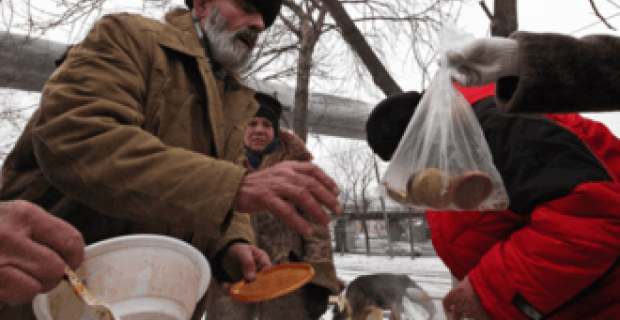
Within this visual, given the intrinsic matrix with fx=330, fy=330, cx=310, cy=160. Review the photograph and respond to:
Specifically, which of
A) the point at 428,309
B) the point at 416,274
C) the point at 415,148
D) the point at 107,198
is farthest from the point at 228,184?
the point at 416,274

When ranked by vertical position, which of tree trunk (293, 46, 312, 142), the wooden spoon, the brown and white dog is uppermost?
the wooden spoon

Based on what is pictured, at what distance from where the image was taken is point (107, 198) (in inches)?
33.0

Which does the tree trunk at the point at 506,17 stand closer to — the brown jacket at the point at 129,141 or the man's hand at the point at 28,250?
the brown jacket at the point at 129,141

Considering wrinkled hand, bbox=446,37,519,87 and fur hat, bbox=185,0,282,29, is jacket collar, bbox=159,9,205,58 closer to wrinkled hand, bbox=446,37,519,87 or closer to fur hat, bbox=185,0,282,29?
fur hat, bbox=185,0,282,29

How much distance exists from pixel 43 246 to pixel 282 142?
8.00 feet

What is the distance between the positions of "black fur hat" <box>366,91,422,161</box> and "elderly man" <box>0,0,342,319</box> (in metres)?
0.75

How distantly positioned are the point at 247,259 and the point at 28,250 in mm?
828

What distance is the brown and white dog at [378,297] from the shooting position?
205 centimetres

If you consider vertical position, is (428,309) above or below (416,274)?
above

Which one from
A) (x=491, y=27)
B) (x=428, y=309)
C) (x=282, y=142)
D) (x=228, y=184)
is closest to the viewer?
(x=228, y=184)

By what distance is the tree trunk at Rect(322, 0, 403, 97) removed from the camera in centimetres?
288

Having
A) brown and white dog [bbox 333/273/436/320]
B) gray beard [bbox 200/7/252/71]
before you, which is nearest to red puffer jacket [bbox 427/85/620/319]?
brown and white dog [bbox 333/273/436/320]

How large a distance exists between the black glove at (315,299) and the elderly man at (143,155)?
113cm

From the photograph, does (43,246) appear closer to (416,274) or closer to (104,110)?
(104,110)
